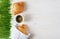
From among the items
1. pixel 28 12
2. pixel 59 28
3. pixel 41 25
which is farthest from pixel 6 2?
pixel 59 28

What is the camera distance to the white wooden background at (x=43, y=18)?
204cm

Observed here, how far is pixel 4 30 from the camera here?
2.32 metres

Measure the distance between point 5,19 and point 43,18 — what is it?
0.56m

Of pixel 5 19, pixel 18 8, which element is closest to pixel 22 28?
pixel 18 8

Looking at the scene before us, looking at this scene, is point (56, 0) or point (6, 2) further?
point (6, 2)

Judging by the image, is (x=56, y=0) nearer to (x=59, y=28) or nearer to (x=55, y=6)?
(x=55, y=6)

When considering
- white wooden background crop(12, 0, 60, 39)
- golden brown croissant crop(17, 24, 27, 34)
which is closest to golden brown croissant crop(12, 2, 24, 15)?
Result: white wooden background crop(12, 0, 60, 39)

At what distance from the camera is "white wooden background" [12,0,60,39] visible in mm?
2039

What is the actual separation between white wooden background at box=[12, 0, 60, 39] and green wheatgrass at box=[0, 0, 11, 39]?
31cm

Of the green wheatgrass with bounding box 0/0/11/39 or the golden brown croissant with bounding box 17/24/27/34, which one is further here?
the green wheatgrass with bounding box 0/0/11/39

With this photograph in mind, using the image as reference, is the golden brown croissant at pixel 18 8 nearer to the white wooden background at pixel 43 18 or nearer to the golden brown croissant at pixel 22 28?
the white wooden background at pixel 43 18

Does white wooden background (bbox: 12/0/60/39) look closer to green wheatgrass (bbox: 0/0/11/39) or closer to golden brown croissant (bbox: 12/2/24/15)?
golden brown croissant (bbox: 12/2/24/15)

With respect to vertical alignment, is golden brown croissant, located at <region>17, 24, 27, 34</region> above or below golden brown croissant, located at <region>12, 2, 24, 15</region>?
below

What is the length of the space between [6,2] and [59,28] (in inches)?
32.2
